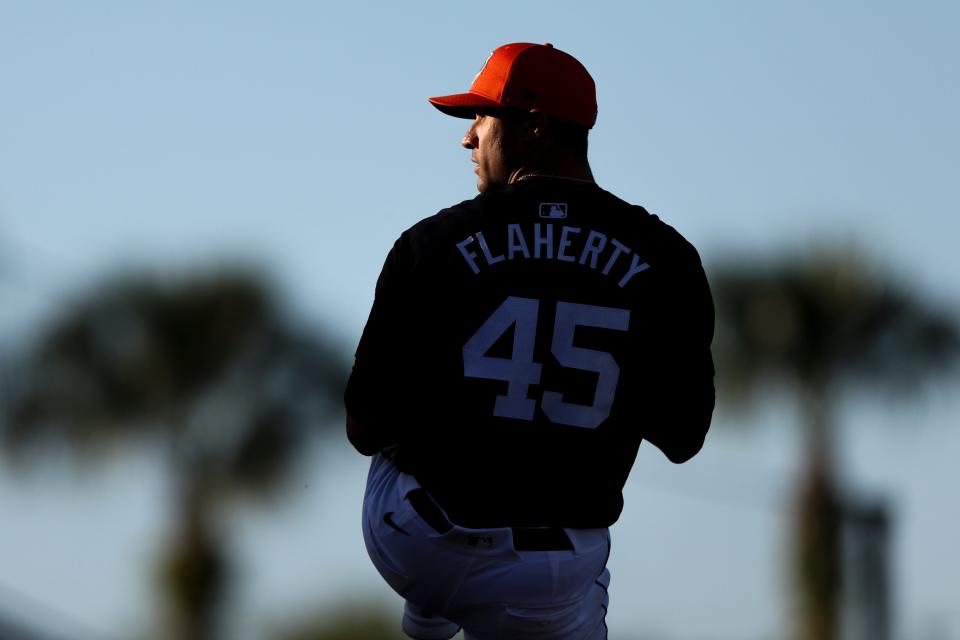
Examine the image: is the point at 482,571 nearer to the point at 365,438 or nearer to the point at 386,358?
the point at 365,438

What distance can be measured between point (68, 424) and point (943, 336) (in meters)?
12.1

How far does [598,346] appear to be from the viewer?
4.40m

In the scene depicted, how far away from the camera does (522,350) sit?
432 cm

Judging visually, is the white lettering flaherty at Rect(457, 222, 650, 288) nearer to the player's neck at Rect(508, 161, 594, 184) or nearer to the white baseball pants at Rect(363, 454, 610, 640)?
the player's neck at Rect(508, 161, 594, 184)

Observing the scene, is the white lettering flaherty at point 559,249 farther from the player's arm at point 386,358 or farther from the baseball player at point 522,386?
the player's arm at point 386,358

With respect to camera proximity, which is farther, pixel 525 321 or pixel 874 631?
pixel 874 631

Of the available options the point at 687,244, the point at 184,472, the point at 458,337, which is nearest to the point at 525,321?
the point at 458,337

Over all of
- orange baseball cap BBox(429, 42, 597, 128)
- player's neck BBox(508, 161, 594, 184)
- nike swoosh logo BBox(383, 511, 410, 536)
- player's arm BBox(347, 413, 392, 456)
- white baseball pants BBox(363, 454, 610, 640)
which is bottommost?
white baseball pants BBox(363, 454, 610, 640)

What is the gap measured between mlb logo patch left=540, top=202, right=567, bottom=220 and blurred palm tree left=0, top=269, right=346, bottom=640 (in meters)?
16.7

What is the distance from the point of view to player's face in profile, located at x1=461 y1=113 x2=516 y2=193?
4.65 m

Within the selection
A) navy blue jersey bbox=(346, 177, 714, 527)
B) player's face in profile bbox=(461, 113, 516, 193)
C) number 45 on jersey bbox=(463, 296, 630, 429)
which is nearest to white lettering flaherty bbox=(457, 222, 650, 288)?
navy blue jersey bbox=(346, 177, 714, 527)

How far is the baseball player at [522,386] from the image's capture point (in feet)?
14.2

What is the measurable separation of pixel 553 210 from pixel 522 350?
0.40 m

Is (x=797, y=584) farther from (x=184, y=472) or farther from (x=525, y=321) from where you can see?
(x=525, y=321)
